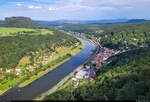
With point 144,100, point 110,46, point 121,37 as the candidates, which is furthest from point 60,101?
point 121,37

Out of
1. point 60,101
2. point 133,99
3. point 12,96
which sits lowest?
point 12,96

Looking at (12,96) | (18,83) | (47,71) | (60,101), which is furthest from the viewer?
(47,71)

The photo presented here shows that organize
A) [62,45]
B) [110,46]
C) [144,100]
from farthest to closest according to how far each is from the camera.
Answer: [62,45] < [110,46] < [144,100]

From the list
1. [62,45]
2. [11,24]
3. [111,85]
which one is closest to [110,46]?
[62,45]

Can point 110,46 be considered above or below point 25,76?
above

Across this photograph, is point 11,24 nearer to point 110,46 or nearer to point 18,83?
point 110,46

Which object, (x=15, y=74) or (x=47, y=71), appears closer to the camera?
(x=15, y=74)

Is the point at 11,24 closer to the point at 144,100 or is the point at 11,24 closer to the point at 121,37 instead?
the point at 121,37

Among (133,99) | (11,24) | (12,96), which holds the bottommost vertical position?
(12,96)

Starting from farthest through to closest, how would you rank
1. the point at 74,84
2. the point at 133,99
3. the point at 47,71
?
the point at 47,71
the point at 74,84
the point at 133,99
